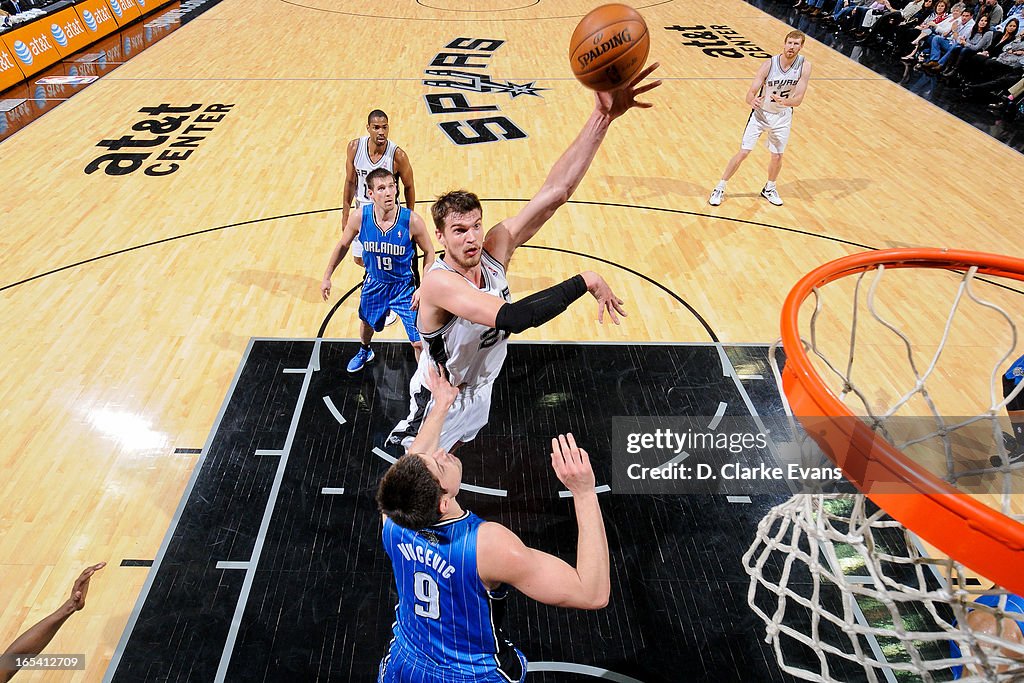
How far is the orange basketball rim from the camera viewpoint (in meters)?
2.01

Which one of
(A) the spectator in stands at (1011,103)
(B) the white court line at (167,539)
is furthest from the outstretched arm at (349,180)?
(A) the spectator in stands at (1011,103)

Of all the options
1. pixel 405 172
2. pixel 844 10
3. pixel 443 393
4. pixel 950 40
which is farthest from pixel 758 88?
pixel 844 10

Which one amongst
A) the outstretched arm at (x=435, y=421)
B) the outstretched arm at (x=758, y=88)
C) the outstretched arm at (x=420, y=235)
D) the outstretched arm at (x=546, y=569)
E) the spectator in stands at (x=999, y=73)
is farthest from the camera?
the spectator in stands at (x=999, y=73)

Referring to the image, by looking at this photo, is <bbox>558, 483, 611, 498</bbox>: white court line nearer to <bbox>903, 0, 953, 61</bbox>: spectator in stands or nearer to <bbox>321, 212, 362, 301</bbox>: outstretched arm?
<bbox>321, 212, 362, 301</bbox>: outstretched arm

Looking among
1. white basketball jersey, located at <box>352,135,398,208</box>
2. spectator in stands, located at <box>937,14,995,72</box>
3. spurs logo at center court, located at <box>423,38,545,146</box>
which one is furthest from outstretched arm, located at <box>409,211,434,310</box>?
spectator in stands, located at <box>937,14,995,72</box>

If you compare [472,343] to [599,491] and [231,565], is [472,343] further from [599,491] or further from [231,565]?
[231,565]

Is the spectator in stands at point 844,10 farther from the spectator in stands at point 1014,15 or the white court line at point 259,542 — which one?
the white court line at point 259,542

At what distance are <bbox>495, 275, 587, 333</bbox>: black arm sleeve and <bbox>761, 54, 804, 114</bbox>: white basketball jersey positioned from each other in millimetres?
5603

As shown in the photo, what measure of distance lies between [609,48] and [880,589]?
10.0 ft

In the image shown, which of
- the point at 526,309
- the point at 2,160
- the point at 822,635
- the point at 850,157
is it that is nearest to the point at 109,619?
the point at 526,309

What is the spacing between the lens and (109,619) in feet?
11.9

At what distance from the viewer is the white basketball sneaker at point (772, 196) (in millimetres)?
7848

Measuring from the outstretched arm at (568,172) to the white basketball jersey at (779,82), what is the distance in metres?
4.59

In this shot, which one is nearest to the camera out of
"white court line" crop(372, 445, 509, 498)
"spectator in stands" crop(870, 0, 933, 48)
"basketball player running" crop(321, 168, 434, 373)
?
"white court line" crop(372, 445, 509, 498)
